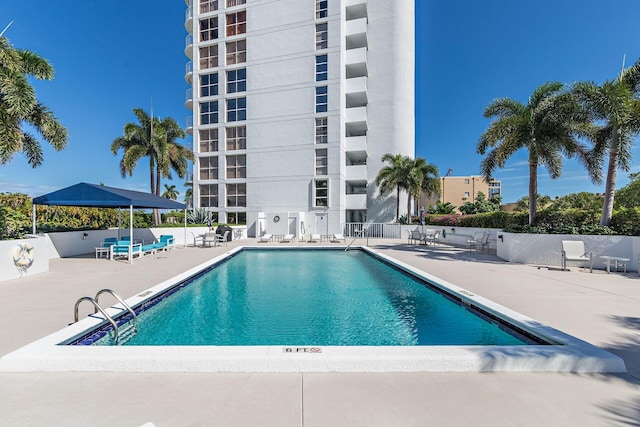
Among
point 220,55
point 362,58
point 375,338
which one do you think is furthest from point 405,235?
point 220,55

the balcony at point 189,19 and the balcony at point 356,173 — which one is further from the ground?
the balcony at point 189,19

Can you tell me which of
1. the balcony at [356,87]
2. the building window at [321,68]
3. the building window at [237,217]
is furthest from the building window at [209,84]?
the balcony at [356,87]

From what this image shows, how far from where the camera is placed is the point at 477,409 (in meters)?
2.57

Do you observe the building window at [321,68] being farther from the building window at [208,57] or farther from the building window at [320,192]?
the building window at [208,57]

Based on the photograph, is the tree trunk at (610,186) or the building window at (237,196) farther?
the building window at (237,196)

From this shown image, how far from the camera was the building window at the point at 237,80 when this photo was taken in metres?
26.1

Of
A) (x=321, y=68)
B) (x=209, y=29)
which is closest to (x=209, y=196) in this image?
(x=321, y=68)

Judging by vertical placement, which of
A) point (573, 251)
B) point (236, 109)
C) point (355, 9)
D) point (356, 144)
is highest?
point (355, 9)

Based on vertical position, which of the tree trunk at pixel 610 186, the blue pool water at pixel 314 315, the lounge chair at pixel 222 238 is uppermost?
the tree trunk at pixel 610 186

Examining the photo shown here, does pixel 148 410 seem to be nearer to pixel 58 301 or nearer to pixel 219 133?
pixel 58 301

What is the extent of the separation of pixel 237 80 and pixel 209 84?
318 centimetres

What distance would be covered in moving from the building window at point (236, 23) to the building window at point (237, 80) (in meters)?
3.78

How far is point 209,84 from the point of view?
27.1 m

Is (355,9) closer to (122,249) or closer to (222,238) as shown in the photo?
(222,238)
